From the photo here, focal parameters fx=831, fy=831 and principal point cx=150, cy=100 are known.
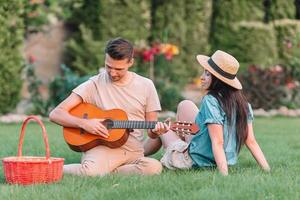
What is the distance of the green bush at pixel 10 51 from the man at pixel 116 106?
18.7 ft

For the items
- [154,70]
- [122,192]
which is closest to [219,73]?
[122,192]

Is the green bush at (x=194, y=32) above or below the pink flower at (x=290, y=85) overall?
above

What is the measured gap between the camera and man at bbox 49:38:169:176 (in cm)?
666

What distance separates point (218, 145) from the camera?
6.41 meters

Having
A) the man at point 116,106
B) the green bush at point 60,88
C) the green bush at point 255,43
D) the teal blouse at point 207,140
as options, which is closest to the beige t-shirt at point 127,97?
the man at point 116,106

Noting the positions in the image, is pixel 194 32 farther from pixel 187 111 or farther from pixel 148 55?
pixel 187 111

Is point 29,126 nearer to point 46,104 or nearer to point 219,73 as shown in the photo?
point 46,104

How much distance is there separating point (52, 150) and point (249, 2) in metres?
10.0

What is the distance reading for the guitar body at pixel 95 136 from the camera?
6.73 m

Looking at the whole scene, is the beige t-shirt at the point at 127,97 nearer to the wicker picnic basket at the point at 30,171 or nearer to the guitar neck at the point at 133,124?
the guitar neck at the point at 133,124

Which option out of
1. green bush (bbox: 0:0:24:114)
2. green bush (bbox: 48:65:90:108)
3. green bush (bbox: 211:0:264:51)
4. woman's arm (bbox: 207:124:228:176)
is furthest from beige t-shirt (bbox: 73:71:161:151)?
green bush (bbox: 211:0:264:51)

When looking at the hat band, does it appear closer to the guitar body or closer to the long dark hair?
the long dark hair

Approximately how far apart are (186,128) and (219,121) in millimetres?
275

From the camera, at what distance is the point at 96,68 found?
15.5 meters
